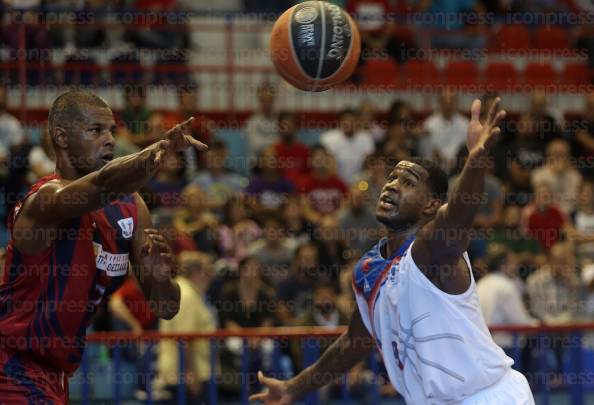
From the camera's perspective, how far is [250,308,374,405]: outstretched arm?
6648 millimetres

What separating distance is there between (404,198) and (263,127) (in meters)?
8.12

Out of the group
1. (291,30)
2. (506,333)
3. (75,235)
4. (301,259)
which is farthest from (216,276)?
(75,235)

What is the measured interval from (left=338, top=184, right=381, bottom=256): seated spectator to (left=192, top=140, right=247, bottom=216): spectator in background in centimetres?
133

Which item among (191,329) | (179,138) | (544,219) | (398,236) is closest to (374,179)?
(544,219)

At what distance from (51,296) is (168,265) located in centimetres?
64

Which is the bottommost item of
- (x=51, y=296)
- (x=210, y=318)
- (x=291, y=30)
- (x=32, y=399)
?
(x=210, y=318)

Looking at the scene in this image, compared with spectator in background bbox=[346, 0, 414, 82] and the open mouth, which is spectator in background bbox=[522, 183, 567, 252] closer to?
spectator in background bbox=[346, 0, 414, 82]

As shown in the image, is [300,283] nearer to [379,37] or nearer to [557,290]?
[557,290]

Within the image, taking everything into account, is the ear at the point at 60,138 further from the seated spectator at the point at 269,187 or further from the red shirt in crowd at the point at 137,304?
the seated spectator at the point at 269,187

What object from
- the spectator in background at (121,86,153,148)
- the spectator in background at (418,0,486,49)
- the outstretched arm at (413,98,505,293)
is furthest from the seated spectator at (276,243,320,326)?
the spectator in background at (418,0,486,49)

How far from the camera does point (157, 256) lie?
6078 millimetres

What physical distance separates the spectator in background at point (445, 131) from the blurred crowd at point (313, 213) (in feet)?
0.06

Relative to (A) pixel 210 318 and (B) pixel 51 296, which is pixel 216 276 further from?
(B) pixel 51 296

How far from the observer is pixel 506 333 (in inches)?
368
